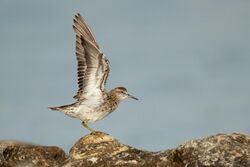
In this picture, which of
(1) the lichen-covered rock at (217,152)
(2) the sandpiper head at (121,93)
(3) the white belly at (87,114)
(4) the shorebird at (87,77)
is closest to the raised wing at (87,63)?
(4) the shorebird at (87,77)

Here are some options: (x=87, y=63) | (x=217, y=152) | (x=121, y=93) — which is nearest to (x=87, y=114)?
(x=87, y=63)

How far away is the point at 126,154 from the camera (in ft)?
45.1

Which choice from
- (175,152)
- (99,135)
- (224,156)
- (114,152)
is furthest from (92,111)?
(224,156)

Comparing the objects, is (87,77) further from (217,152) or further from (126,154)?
(217,152)

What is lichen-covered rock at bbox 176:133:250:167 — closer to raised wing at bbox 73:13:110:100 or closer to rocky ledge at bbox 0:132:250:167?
rocky ledge at bbox 0:132:250:167

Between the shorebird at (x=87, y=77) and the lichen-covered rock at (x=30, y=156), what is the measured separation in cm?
266

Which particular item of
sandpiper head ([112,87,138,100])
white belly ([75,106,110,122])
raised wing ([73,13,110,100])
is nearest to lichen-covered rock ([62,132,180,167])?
white belly ([75,106,110,122])

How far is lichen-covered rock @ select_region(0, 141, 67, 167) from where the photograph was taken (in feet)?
52.3

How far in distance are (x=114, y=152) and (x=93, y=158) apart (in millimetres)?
620

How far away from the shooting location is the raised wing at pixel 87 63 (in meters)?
19.1

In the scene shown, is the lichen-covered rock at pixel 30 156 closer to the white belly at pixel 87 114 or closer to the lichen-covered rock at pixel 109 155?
the lichen-covered rock at pixel 109 155

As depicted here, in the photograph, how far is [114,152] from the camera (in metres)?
14.1

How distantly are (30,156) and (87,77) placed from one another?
165 inches

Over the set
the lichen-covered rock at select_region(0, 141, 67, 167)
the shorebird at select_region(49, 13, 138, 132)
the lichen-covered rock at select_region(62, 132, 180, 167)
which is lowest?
the lichen-covered rock at select_region(0, 141, 67, 167)
